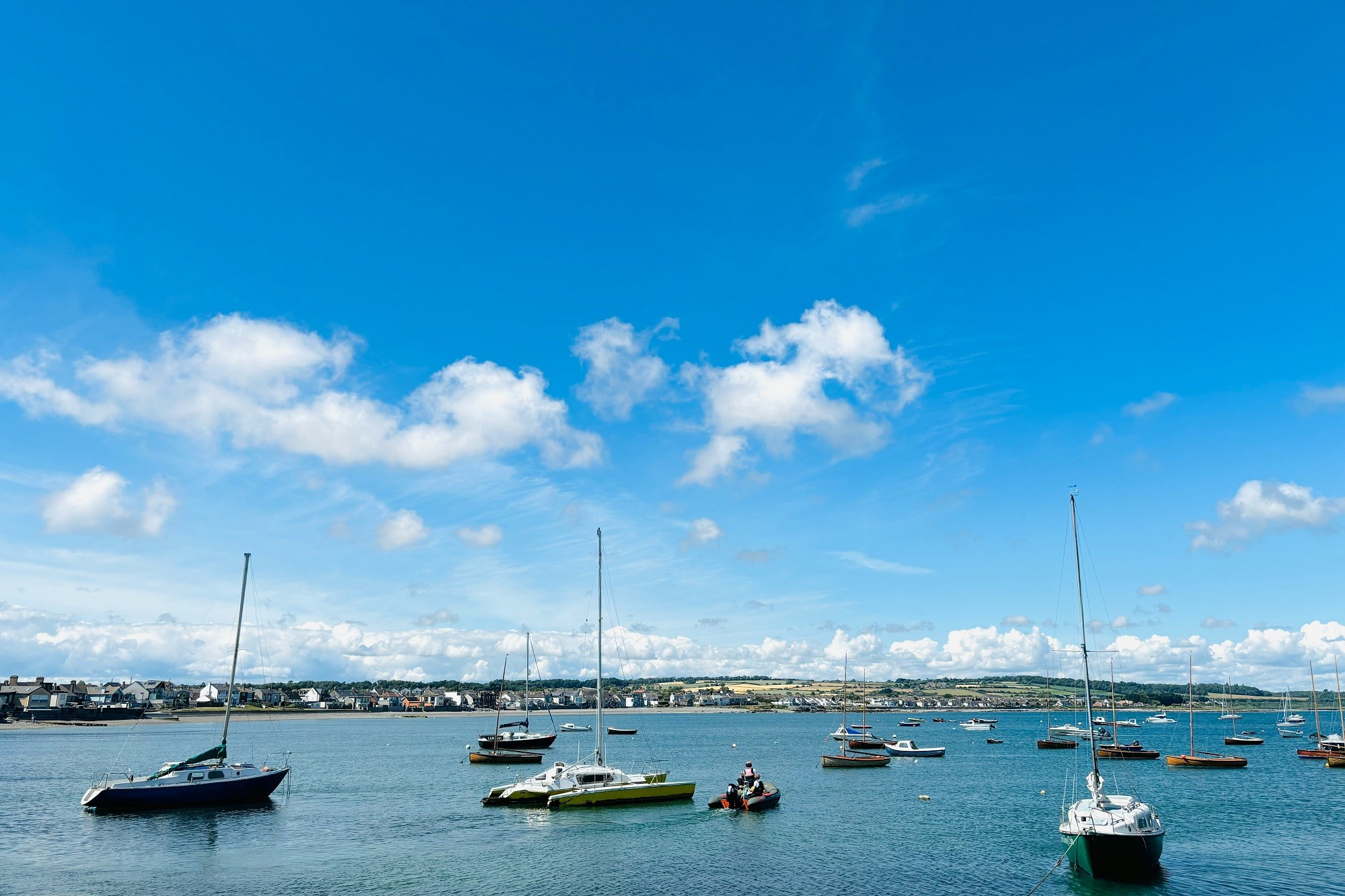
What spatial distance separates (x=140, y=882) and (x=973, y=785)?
76618mm

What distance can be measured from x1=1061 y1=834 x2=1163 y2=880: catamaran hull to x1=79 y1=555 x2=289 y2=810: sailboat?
2186 inches

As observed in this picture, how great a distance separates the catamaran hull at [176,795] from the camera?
211ft

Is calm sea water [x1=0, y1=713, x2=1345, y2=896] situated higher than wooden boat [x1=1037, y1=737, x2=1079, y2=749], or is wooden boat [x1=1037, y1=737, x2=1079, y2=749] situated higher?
calm sea water [x1=0, y1=713, x2=1345, y2=896]

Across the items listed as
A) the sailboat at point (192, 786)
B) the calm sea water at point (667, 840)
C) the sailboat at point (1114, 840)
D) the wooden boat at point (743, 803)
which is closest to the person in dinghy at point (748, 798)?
the wooden boat at point (743, 803)

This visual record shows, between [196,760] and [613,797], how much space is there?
32305 mm

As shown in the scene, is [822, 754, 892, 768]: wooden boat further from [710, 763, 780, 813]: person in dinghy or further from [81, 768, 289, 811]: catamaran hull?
[81, 768, 289, 811]: catamaran hull

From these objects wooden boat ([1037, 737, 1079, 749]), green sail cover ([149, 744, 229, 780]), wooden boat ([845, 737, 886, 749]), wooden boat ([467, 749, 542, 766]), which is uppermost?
green sail cover ([149, 744, 229, 780])

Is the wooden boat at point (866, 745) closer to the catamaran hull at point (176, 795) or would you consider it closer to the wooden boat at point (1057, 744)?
the wooden boat at point (1057, 744)

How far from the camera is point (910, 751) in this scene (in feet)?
426

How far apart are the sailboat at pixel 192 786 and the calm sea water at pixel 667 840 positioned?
143cm

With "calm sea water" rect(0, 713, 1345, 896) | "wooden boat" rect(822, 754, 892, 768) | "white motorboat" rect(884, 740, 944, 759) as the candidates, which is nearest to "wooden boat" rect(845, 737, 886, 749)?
"white motorboat" rect(884, 740, 944, 759)

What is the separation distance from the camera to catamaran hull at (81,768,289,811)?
211ft

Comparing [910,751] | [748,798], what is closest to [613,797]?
[748,798]

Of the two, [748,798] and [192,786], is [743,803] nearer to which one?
[748,798]
